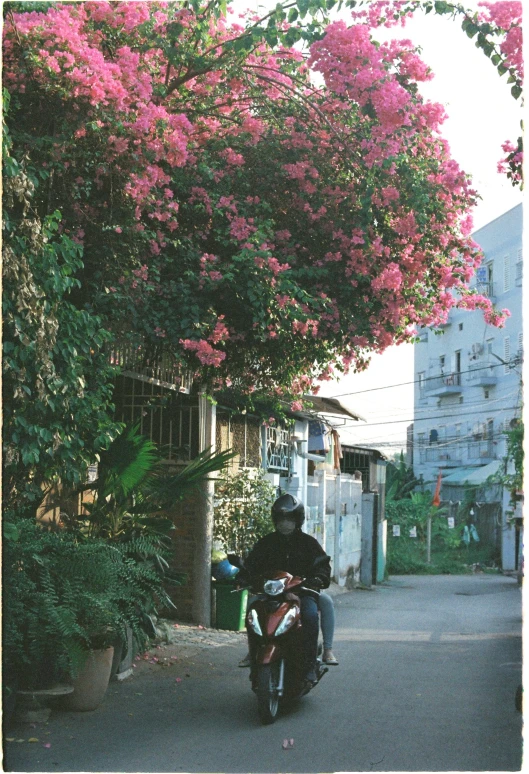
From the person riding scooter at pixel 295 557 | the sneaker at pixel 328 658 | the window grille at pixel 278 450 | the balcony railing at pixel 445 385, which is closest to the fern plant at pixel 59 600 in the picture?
the person riding scooter at pixel 295 557

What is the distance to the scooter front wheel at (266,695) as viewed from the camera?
6953 millimetres

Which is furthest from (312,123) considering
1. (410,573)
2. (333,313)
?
(410,573)

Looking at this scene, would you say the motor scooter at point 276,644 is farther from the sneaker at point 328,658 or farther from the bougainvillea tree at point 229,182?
the bougainvillea tree at point 229,182

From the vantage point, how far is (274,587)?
749 cm

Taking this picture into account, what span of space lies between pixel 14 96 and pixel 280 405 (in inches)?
268

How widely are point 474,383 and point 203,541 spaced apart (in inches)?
1430

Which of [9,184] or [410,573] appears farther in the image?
[410,573]

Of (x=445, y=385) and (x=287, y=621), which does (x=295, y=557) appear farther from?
(x=445, y=385)

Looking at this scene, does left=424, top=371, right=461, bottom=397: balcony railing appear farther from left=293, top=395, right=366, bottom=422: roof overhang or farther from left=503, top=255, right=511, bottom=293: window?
left=293, top=395, right=366, bottom=422: roof overhang

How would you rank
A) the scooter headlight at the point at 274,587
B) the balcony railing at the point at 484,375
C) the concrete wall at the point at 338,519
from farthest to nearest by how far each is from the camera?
the balcony railing at the point at 484,375 < the concrete wall at the point at 338,519 < the scooter headlight at the point at 274,587

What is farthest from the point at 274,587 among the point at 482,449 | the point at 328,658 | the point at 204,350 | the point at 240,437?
the point at 482,449

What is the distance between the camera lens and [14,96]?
8.24 meters

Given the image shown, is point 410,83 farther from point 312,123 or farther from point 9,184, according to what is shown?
point 9,184

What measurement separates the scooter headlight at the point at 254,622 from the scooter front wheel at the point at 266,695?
30 cm
